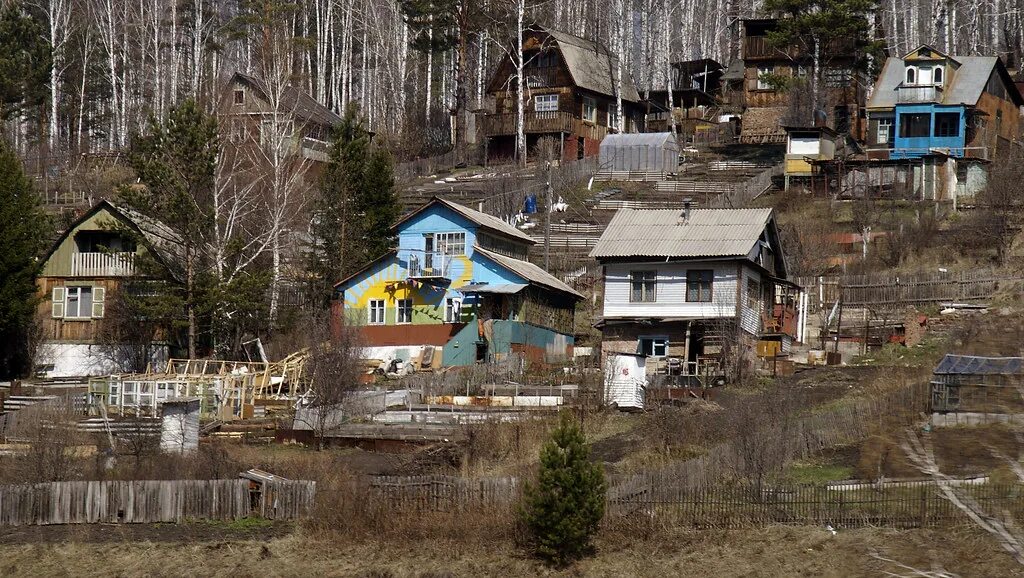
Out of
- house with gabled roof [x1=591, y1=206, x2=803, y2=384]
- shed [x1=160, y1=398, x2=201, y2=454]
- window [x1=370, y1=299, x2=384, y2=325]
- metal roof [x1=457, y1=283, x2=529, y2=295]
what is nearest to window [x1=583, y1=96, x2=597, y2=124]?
house with gabled roof [x1=591, y1=206, x2=803, y2=384]

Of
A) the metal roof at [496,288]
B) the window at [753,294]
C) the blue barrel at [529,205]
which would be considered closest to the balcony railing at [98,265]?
the metal roof at [496,288]

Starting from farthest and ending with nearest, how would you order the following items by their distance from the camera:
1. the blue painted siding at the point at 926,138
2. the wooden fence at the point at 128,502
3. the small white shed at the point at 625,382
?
the blue painted siding at the point at 926,138
the small white shed at the point at 625,382
the wooden fence at the point at 128,502

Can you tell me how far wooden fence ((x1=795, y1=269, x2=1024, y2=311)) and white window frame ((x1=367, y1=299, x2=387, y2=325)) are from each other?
15175mm

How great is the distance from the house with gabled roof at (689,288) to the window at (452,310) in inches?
201

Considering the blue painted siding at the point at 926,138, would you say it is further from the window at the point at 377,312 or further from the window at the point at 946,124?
the window at the point at 377,312

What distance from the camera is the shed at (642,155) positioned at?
75.8 metres

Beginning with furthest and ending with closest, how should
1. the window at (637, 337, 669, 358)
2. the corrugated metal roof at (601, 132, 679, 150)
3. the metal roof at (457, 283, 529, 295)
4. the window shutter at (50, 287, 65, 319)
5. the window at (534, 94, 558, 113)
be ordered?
the window at (534, 94, 558, 113) < the corrugated metal roof at (601, 132, 679, 150) < the window shutter at (50, 287, 65, 319) < the metal roof at (457, 283, 529, 295) < the window at (637, 337, 669, 358)

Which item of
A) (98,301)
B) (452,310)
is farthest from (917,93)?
(98,301)

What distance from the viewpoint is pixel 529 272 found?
5400 cm

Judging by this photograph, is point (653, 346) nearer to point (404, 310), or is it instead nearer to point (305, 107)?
point (404, 310)

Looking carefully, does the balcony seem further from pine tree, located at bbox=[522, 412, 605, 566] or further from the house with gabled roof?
pine tree, located at bbox=[522, 412, 605, 566]

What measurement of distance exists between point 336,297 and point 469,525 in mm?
24883

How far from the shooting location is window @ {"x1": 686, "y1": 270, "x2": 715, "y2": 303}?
50.6m

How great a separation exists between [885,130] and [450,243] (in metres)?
28.3
